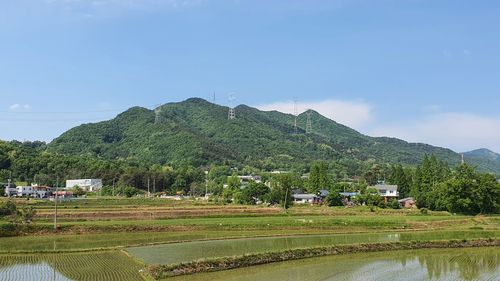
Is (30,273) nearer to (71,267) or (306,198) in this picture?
(71,267)

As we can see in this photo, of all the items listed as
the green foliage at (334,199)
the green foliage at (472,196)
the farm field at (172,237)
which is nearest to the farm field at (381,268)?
the farm field at (172,237)

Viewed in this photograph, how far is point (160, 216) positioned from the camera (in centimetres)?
4894

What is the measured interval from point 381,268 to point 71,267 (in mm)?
15460

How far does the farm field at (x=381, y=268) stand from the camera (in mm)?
20234

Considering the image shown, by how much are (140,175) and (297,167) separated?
85.9 m

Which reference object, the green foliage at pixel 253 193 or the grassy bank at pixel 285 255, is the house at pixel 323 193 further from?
the grassy bank at pixel 285 255

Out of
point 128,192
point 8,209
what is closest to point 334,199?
point 8,209

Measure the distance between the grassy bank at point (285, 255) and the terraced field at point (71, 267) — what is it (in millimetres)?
1477

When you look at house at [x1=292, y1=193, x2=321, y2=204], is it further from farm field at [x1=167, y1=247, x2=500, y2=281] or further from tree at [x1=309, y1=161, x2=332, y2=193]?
farm field at [x1=167, y1=247, x2=500, y2=281]

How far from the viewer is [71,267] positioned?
22109 millimetres

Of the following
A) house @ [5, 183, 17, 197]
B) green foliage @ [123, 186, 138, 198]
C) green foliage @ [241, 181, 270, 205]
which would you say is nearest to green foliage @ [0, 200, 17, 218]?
green foliage @ [241, 181, 270, 205]

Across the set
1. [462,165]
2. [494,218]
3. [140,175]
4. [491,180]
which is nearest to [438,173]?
[462,165]

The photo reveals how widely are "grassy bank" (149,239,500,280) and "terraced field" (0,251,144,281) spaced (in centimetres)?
148

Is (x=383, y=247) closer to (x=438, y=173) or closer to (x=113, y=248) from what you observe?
(x=113, y=248)
